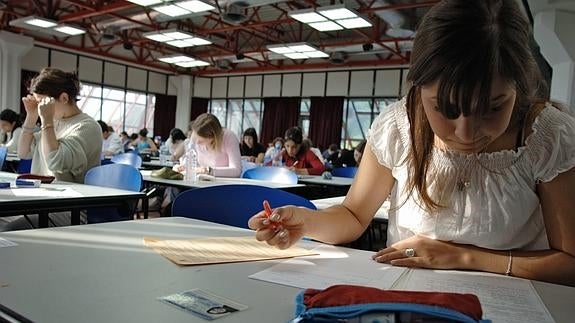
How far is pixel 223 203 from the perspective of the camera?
1.58m

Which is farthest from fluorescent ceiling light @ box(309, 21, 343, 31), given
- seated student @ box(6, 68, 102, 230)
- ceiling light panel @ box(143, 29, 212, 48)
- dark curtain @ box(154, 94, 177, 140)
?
dark curtain @ box(154, 94, 177, 140)

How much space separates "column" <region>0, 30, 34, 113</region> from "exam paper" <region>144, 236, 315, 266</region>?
35.2 ft

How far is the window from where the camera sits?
12.8 m

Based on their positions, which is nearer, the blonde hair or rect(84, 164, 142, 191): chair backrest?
rect(84, 164, 142, 191): chair backrest

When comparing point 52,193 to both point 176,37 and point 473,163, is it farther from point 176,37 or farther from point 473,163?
point 176,37

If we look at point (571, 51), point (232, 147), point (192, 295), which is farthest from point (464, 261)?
point (571, 51)

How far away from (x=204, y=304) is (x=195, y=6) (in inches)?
267

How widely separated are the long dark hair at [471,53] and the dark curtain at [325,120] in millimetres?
11429

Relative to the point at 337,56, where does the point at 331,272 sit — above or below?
below

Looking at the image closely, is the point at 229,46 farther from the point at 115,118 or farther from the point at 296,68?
the point at 115,118

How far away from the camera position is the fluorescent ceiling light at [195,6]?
660 cm

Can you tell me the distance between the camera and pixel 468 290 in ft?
2.71

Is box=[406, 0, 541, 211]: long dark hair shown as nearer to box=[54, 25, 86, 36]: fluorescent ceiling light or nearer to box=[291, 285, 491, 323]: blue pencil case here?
box=[291, 285, 491, 323]: blue pencil case

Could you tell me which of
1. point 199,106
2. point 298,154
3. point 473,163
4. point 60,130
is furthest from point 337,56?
point 473,163
